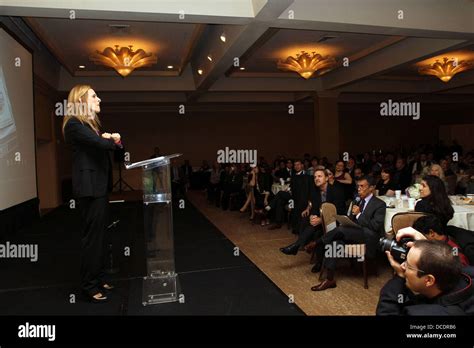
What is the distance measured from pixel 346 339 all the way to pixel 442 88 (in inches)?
502

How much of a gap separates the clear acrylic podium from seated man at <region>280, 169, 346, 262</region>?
139 cm

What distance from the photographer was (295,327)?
9.40 ft

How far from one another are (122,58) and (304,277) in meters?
5.90

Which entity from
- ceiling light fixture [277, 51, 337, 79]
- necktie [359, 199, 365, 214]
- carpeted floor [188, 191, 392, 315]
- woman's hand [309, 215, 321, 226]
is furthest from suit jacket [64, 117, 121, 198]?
ceiling light fixture [277, 51, 337, 79]

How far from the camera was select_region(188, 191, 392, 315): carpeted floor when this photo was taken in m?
3.35

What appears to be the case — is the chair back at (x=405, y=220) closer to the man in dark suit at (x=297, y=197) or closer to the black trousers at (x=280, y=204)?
the man in dark suit at (x=297, y=197)

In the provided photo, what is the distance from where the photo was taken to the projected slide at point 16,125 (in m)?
5.66


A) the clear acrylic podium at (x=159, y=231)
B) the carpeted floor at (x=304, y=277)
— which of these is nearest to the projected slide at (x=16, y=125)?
the clear acrylic podium at (x=159, y=231)

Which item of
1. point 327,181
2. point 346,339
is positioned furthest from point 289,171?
point 346,339

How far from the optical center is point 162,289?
350cm

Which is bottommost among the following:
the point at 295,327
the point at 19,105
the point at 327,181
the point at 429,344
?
the point at 295,327

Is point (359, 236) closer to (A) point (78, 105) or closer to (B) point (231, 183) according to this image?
(A) point (78, 105)

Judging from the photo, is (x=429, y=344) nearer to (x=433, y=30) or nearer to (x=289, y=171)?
(x=433, y=30)

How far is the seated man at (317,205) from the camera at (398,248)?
8.11ft
